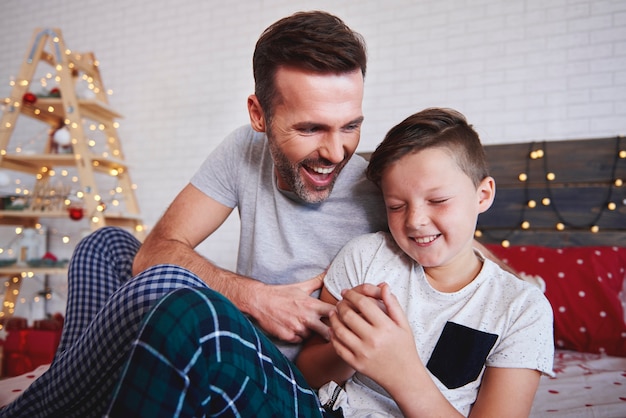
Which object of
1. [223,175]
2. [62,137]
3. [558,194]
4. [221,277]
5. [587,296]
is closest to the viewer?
[221,277]

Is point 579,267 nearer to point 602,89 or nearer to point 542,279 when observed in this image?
point 542,279

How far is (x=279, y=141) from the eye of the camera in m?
1.21

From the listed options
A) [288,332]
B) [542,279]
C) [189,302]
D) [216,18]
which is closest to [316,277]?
[288,332]

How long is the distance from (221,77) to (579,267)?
2.62 m

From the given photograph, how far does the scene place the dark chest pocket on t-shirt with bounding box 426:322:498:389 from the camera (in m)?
0.84

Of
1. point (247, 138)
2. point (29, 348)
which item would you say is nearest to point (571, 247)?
point (247, 138)

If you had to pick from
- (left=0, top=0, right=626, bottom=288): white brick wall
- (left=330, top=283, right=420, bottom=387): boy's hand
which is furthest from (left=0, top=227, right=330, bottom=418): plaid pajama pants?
(left=0, top=0, right=626, bottom=288): white brick wall

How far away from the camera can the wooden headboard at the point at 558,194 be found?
2111 mm

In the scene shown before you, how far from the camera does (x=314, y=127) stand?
115 cm

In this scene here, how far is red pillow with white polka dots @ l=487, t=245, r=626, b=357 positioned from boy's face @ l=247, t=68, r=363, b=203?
1.16m

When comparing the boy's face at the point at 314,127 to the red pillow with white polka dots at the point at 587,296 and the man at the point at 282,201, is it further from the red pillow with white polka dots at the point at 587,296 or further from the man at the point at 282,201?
the red pillow with white polka dots at the point at 587,296

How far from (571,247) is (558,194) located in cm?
28

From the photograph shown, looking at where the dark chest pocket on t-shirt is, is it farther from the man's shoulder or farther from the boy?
the man's shoulder

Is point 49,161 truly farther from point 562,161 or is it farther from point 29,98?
point 562,161
